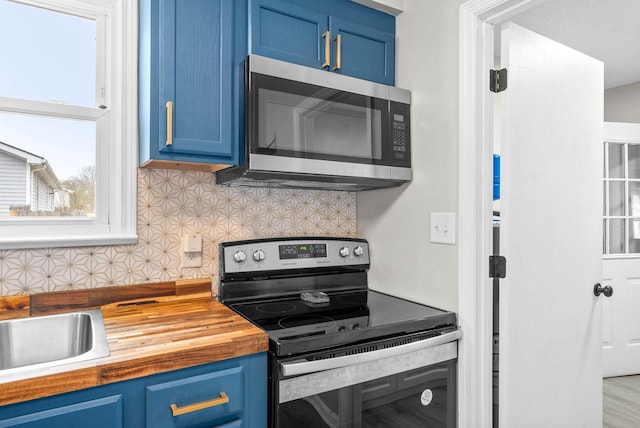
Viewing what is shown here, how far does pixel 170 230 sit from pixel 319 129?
73cm

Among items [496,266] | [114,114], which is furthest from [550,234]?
[114,114]

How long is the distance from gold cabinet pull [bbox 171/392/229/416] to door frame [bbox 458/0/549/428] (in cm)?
92

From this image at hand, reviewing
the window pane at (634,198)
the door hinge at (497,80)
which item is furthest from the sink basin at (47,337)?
the window pane at (634,198)

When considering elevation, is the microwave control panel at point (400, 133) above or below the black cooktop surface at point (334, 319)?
above

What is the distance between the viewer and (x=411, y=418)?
53.7 inches

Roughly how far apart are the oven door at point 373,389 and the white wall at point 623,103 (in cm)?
338

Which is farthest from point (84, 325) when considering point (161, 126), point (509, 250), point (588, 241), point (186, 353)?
point (588, 241)

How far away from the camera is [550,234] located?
5.47 feet

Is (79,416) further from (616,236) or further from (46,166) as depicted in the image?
(616,236)

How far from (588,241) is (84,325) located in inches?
83.4

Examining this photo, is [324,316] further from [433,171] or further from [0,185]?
[0,185]

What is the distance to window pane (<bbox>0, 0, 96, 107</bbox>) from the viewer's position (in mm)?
1462

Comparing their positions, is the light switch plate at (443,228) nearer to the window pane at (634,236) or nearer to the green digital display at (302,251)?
the green digital display at (302,251)

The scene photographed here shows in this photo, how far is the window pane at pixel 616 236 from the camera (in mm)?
3162
